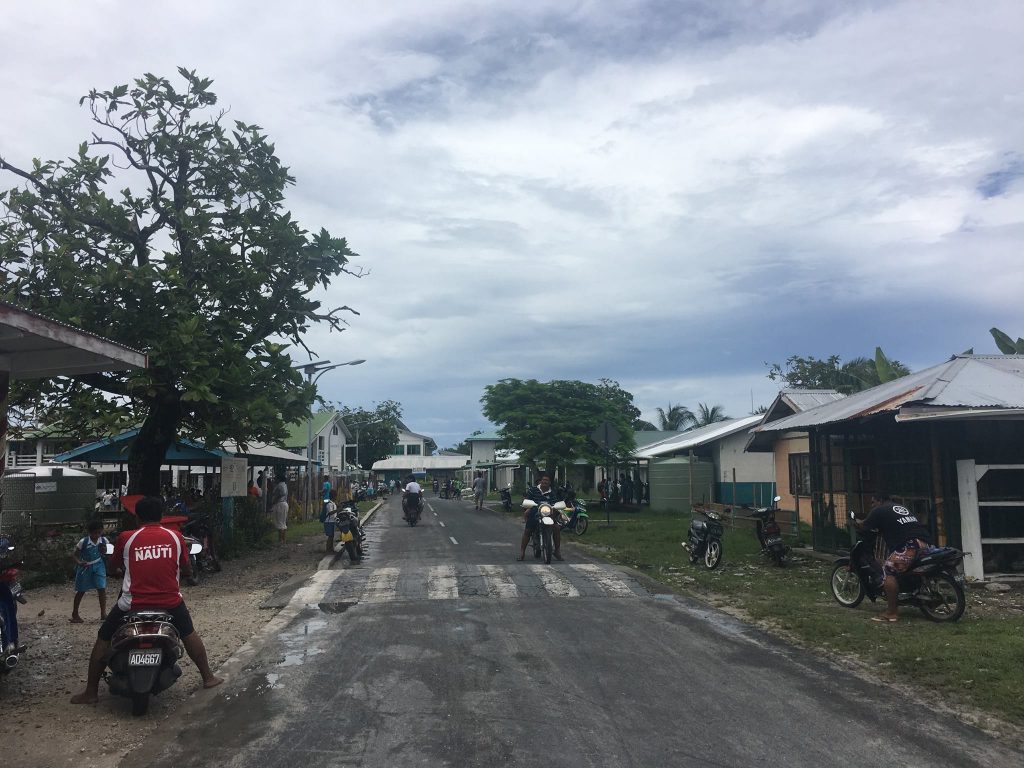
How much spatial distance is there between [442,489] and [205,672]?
53.7 meters

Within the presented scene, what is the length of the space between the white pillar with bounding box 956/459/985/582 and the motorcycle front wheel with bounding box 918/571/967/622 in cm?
280

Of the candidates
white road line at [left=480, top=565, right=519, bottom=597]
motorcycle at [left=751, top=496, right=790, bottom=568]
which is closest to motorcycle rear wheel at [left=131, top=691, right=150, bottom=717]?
white road line at [left=480, top=565, right=519, bottom=597]

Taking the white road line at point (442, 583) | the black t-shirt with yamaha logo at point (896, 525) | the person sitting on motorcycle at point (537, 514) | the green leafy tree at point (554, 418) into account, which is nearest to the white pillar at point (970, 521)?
the black t-shirt with yamaha logo at point (896, 525)

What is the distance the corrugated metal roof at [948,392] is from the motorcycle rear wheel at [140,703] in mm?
10373

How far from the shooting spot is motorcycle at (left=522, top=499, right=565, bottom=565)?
15469 mm

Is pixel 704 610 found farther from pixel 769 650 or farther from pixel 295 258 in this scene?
pixel 295 258

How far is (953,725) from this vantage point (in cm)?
587

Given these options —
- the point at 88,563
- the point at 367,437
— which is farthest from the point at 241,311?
the point at 367,437

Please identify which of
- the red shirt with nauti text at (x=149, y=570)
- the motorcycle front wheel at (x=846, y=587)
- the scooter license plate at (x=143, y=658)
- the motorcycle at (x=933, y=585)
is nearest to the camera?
the scooter license plate at (x=143, y=658)

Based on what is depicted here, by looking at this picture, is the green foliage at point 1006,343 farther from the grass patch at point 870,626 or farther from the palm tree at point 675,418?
the palm tree at point 675,418

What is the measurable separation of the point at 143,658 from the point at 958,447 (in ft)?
39.3

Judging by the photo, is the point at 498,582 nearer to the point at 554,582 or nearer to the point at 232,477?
the point at 554,582

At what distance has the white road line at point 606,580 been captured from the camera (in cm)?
1206

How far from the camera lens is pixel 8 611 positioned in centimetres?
682
